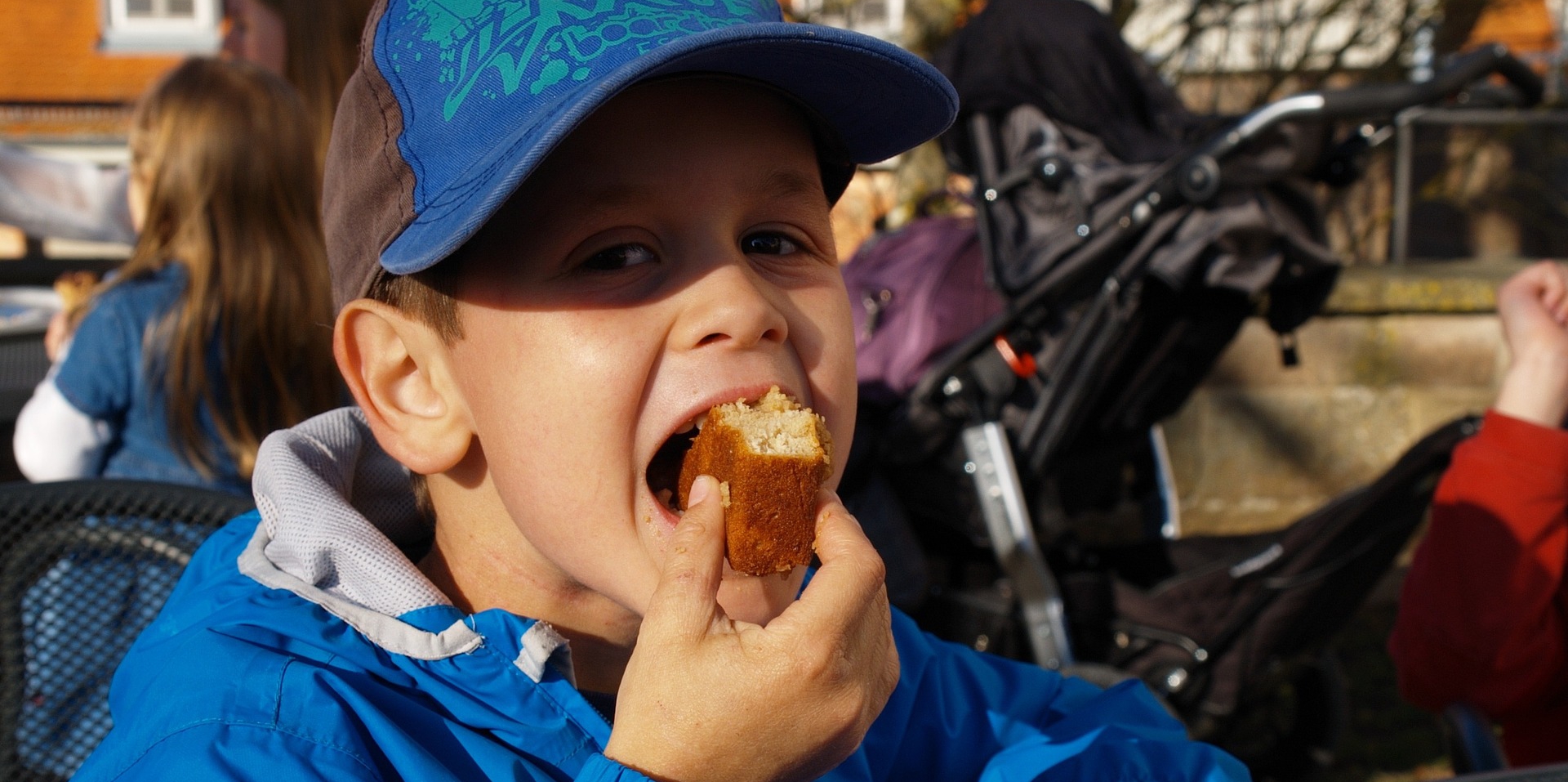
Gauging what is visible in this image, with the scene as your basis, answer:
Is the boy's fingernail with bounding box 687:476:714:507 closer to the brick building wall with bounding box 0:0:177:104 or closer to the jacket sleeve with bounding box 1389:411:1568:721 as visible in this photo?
the jacket sleeve with bounding box 1389:411:1568:721

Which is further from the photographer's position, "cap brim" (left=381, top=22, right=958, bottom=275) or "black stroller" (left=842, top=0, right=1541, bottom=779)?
"black stroller" (left=842, top=0, right=1541, bottom=779)

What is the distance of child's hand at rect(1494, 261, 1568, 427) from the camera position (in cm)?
211

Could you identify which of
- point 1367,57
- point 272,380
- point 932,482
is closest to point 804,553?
point 272,380

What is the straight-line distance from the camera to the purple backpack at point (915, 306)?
3391 millimetres

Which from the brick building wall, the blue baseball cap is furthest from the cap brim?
the brick building wall

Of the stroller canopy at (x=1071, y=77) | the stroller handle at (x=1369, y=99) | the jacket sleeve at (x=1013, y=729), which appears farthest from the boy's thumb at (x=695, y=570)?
the stroller canopy at (x=1071, y=77)

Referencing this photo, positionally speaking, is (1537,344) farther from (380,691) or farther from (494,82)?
(380,691)

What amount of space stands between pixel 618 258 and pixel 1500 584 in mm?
1669

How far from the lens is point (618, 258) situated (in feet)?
3.80

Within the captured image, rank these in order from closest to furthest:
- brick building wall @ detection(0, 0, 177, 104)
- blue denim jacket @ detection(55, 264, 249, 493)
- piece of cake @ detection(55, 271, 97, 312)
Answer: blue denim jacket @ detection(55, 264, 249, 493), piece of cake @ detection(55, 271, 97, 312), brick building wall @ detection(0, 0, 177, 104)

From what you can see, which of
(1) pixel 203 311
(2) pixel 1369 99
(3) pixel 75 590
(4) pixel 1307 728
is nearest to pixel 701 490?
(3) pixel 75 590

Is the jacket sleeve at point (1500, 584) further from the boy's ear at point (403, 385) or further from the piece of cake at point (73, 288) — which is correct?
the piece of cake at point (73, 288)

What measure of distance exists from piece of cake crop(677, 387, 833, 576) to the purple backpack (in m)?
2.19

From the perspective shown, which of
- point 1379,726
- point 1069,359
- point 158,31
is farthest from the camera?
point 158,31
